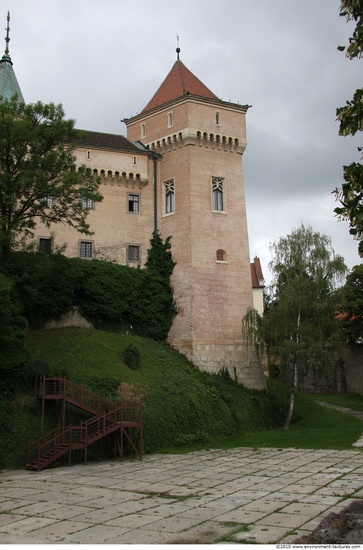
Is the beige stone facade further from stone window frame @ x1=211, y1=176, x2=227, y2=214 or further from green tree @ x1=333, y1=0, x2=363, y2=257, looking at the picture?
green tree @ x1=333, y1=0, x2=363, y2=257

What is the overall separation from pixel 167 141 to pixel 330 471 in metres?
24.4

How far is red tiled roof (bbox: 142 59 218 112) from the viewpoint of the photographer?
1538 inches

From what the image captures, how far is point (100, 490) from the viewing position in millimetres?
16719

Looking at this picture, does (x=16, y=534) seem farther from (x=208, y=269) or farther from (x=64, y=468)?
(x=208, y=269)

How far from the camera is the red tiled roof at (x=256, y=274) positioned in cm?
6271

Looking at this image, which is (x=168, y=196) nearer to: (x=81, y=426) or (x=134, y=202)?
(x=134, y=202)

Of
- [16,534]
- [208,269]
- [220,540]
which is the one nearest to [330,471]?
[220,540]

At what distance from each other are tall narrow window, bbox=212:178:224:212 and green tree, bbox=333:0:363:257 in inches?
972

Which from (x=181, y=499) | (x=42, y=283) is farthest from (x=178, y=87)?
(x=181, y=499)

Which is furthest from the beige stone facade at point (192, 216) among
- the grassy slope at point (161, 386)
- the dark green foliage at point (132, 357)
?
the dark green foliage at point (132, 357)

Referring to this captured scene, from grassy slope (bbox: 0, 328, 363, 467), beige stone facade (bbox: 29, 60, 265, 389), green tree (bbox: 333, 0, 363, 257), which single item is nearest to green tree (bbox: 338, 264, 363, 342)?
beige stone facade (bbox: 29, 60, 265, 389)

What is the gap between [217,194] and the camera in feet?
121

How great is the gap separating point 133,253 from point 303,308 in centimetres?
1101

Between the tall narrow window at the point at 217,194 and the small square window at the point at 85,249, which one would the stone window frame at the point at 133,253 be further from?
the tall narrow window at the point at 217,194
